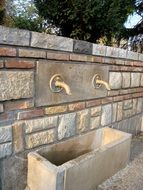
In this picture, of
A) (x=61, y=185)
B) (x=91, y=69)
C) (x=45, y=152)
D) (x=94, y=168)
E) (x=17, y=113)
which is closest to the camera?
(x=61, y=185)

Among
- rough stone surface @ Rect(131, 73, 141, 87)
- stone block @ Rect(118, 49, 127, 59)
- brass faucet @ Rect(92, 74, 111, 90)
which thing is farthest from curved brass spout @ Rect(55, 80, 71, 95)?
rough stone surface @ Rect(131, 73, 141, 87)

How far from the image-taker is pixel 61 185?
6.04 feet

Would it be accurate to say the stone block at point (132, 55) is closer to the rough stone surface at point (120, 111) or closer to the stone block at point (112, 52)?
the stone block at point (112, 52)

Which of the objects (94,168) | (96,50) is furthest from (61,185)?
(96,50)

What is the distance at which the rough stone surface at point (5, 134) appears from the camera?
75.2 inches

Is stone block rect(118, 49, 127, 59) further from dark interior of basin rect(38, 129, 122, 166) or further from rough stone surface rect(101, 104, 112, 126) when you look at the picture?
dark interior of basin rect(38, 129, 122, 166)

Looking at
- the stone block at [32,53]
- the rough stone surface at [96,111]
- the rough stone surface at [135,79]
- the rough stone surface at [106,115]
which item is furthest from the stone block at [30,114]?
the rough stone surface at [135,79]

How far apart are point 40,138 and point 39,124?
0.50 feet

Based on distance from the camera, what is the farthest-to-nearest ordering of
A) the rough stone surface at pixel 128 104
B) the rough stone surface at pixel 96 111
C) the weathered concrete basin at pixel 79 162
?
the rough stone surface at pixel 128 104
the rough stone surface at pixel 96 111
the weathered concrete basin at pixel 79 162

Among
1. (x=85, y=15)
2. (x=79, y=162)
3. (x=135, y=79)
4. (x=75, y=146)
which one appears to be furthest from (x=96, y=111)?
(x=85, y=15)

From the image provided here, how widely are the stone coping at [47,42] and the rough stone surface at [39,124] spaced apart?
685 millimetres

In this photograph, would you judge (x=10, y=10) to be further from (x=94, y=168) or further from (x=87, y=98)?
(x=94, y=168)

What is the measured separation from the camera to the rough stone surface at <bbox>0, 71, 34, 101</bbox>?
184cm

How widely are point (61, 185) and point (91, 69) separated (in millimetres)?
1375
